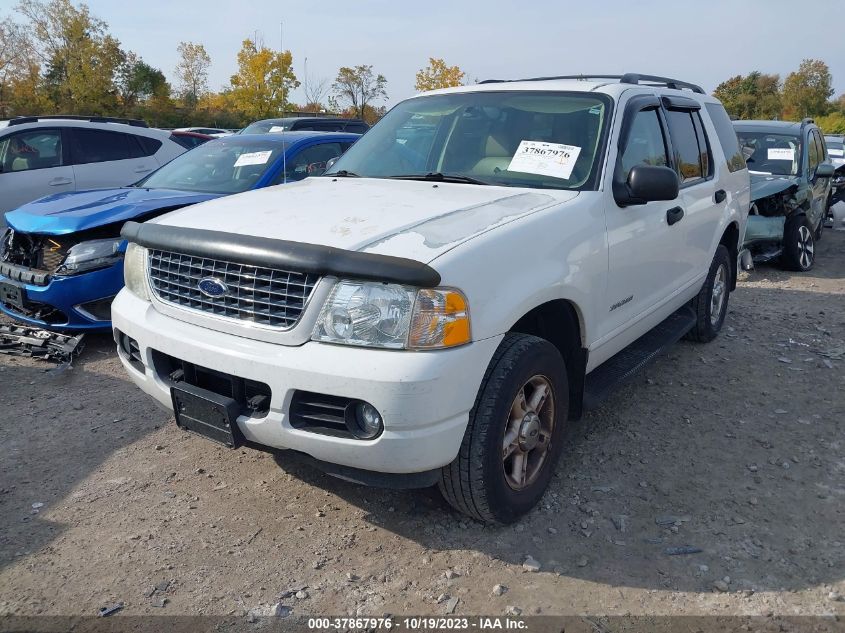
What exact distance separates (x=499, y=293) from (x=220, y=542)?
5.22 feet

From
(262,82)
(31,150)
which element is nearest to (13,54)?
(262,82)

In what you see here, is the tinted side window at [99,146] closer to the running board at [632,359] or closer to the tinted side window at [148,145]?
the tinted side window at [148,145]

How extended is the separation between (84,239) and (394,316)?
12.1 ft

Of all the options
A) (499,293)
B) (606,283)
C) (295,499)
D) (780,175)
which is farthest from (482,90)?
(780,175)

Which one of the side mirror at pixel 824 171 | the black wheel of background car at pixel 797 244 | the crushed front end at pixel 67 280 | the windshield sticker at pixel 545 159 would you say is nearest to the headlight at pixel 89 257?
the crushed front end at pixel 67 280

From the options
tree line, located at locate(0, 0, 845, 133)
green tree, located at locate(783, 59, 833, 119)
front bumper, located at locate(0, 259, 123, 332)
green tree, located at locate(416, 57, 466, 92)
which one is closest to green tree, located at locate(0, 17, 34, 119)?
tree line, located at locate(0, 0, 845, 133)

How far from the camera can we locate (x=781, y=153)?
9055mm

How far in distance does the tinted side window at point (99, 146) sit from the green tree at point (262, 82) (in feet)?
63.1

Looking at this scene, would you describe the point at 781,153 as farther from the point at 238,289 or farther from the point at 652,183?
the point at 238,289

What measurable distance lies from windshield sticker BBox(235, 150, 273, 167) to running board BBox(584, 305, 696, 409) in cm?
353

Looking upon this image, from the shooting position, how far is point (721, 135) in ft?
17.3

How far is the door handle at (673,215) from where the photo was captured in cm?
394

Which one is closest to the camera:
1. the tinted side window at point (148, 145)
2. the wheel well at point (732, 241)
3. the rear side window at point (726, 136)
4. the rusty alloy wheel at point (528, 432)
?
the rusty alloy wheel at point (528, 432)

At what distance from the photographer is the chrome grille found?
2525 mm
